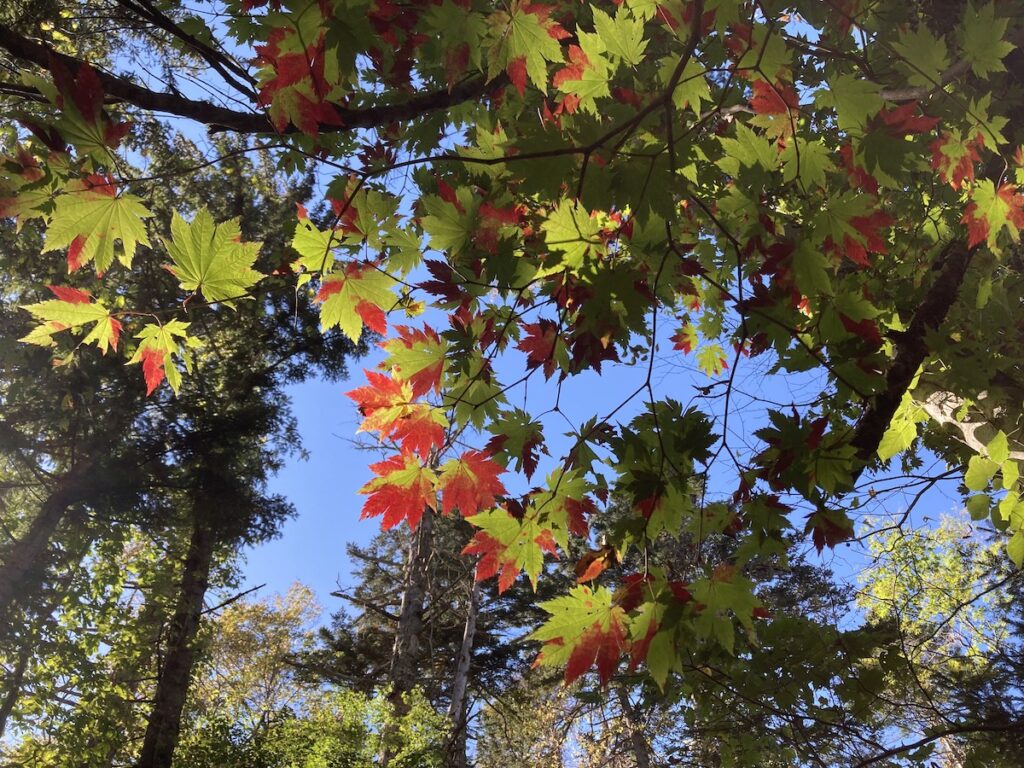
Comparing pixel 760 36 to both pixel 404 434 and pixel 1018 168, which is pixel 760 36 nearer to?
pixel 1018 168

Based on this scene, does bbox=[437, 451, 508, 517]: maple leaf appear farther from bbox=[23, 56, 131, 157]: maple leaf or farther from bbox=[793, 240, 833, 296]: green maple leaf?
bbox=[23, 56, 131, 157]: maple leaf

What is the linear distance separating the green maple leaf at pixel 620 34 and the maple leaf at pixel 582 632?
4.34 feet

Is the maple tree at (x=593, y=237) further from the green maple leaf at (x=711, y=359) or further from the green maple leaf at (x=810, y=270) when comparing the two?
the green maple leaf at (x=711, y=359)

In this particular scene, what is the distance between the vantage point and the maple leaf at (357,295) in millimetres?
1697

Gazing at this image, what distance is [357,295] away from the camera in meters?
1.72

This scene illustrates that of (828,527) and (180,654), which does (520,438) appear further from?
(180,654)

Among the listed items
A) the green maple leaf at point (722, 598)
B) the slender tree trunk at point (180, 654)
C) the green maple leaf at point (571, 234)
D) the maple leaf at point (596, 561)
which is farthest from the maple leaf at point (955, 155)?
the slender tree trunk at point (180, 654)

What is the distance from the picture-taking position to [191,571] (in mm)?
10414

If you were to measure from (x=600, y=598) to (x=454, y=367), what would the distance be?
2.34ft

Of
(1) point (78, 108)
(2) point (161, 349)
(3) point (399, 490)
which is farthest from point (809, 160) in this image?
(2) point (161, 349)

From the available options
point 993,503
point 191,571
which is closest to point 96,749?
point 191,571

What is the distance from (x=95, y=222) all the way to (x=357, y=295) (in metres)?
0.64

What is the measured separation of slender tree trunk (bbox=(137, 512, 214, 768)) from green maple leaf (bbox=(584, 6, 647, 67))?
958 cm

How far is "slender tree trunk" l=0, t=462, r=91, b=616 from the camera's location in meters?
7.55
